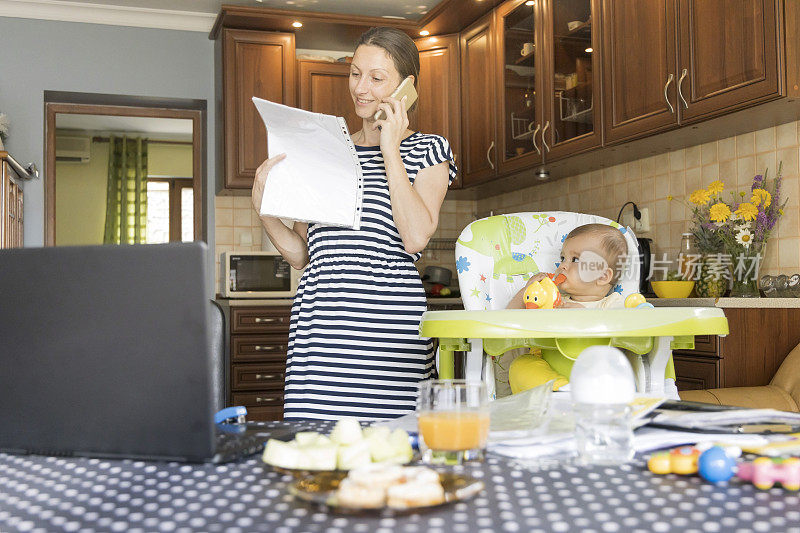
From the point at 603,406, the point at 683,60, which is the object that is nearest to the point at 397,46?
the point at 603,406

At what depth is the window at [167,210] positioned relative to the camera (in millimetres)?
8422

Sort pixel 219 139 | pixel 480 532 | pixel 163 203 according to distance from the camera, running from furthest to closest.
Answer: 1. pixel 163 203
2. pixel 219 139
3. pixel 480 532

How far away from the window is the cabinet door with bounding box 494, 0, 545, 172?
5.13m

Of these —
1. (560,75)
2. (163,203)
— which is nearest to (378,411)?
(560,75)

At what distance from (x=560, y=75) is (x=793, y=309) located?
1.57 metres

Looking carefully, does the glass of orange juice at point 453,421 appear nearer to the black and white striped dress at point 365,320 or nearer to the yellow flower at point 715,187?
the black and white striped dress at point 365,320

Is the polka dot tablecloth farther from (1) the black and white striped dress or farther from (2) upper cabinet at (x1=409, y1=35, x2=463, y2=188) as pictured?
(2) upper cabinet at (x1=409, y1=35, x2=463, y2=188)

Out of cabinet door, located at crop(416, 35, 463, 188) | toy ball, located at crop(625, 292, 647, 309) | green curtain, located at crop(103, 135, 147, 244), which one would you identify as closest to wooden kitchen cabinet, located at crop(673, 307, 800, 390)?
toy ball, located at crop(625, 292, 647, 309)

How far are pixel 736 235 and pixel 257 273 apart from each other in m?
2.57

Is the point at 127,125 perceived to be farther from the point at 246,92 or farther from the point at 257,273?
the point at 257,273

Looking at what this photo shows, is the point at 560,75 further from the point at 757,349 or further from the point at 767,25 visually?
the point at 757,349

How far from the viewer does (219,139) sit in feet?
15.4

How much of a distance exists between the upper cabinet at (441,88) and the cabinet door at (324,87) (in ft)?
1.45

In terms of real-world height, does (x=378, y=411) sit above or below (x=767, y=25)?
below
